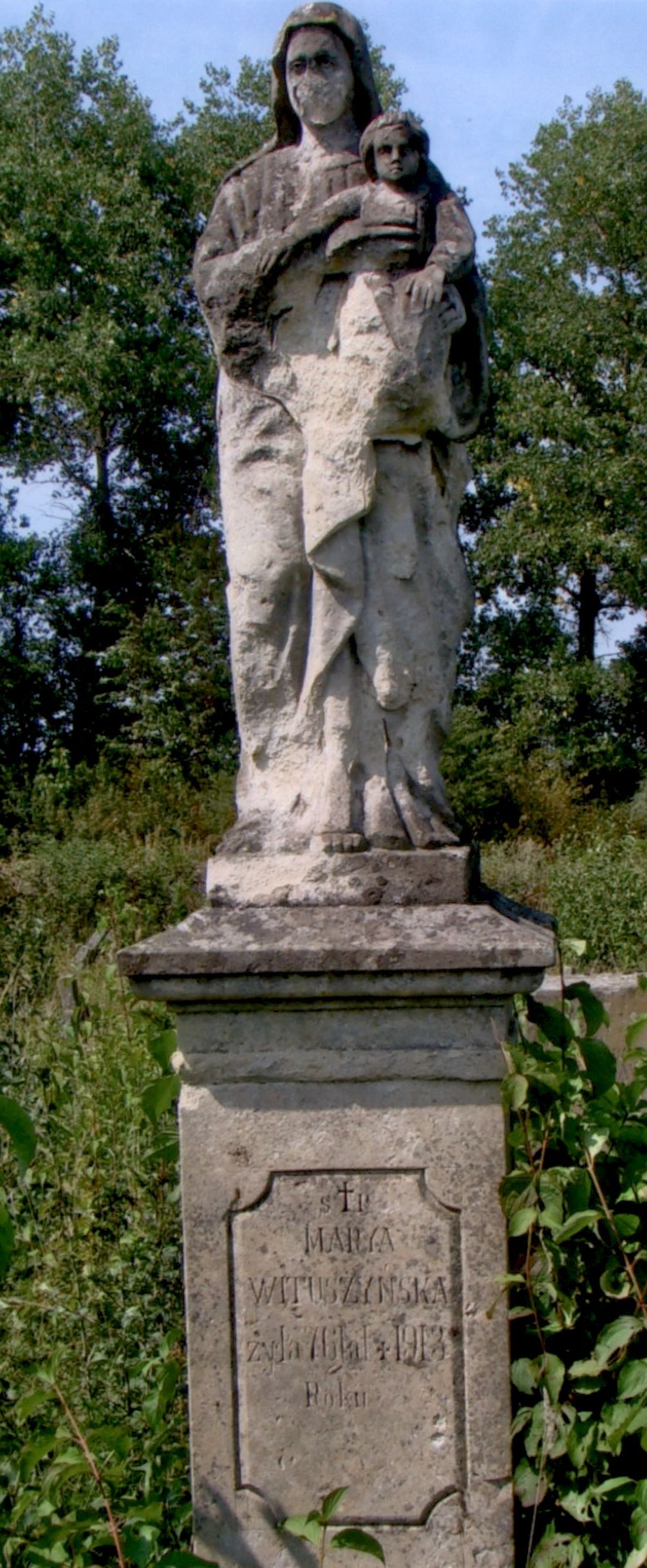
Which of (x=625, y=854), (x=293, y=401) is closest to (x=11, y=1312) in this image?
(x=293, y=401)

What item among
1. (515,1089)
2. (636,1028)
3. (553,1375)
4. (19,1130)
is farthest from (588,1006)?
(19,1130)

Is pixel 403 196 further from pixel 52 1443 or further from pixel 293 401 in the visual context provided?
pixel 52 1443

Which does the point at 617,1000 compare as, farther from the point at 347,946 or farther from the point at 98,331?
the point at 98,331

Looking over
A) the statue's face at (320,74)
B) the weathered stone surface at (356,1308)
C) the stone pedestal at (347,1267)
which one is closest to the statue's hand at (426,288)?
the statue's face at (320,74)

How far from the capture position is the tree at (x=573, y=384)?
62.5 feet

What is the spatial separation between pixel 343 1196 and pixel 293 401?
1.58 meters

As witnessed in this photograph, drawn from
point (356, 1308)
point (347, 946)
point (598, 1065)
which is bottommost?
point (356, 1308)

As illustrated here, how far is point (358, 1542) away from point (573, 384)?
19.9m

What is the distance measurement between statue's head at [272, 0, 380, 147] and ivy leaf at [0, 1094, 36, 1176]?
2.07 metres

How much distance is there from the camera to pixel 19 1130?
181cm

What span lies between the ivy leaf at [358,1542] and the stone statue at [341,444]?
1.23m

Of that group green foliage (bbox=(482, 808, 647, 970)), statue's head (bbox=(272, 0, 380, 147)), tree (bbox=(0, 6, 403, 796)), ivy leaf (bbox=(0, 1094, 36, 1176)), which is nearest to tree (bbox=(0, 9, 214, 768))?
tree (bbox=(0, 6, 403, 796))

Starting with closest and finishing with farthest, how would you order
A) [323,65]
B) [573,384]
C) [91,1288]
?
[323,65]
[91,1288]
[573,384]

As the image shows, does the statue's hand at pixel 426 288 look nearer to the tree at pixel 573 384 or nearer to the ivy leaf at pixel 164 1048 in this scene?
the ivy leaf at pixel 164 1048
